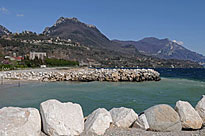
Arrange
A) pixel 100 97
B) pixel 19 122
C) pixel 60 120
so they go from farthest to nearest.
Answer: pixel 100 97 < pixel 60 120 < pixel 19 122

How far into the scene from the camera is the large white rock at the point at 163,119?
6.77 meters

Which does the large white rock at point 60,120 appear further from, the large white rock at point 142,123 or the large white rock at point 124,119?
the large white rock at point 142,123

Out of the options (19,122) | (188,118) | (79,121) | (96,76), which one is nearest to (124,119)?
(79,121)

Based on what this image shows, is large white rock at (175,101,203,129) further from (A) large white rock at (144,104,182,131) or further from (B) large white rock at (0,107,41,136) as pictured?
(B) large white rock at (0,107,41,136)

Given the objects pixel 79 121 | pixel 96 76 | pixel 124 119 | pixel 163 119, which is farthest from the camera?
pixel 96 76

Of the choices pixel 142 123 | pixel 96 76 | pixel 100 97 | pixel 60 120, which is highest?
pixel 96 76

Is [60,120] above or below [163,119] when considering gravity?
above

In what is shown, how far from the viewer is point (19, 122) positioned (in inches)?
220

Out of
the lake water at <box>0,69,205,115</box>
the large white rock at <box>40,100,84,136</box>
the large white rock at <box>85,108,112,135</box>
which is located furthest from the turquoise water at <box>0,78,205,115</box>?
the large white rock at <box>40,100,84,136</box>

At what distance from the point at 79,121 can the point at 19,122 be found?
178cm

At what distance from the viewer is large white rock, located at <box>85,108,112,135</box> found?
627cm

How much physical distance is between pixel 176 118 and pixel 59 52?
15147cm

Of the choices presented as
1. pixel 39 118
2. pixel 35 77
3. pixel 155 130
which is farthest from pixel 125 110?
pixel 35 77

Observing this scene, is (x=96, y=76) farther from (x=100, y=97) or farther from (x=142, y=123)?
(x=142, y=123)
